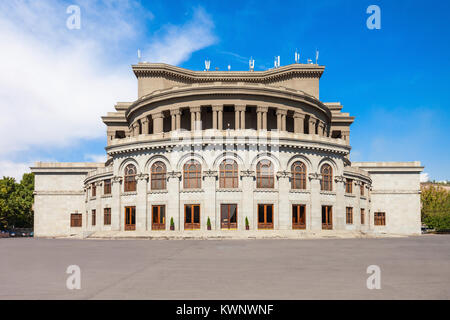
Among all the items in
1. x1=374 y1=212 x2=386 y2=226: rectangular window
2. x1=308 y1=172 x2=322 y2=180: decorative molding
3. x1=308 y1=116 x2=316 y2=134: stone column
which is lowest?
x1=374 y1=212 x2=386 y2=226: rectangular window

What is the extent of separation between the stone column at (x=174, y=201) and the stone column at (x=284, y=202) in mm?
9943

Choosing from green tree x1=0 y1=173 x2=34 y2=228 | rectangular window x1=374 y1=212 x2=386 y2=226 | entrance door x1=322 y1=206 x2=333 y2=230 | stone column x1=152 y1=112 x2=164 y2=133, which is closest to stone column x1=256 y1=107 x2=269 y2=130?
stone column x1=152 y1=112 x2=164 y2=133

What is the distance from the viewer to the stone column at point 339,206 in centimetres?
4384

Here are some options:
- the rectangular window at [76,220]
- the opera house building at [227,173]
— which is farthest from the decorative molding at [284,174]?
the rectangular window at [76,220]

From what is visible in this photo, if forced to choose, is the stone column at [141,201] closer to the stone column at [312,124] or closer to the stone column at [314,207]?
the stone column at [314,207]

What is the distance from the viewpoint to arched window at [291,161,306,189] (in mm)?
42188

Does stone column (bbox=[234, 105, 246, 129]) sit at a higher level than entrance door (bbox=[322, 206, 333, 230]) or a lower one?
higher

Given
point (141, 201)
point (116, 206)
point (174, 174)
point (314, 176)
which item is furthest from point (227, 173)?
point (116, 206)

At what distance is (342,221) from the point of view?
44.2 metres

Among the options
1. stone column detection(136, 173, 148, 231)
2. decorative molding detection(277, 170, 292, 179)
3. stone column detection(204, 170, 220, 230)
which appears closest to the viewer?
stone column detection(204, 170, 220, 230)

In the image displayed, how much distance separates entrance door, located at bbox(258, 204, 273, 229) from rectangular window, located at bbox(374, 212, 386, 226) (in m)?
27.8

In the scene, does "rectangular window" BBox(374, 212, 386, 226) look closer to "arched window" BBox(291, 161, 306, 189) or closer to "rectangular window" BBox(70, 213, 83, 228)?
"arched window" BBox(291, 161, 306, 189)

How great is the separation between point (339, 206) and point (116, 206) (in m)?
24.4
